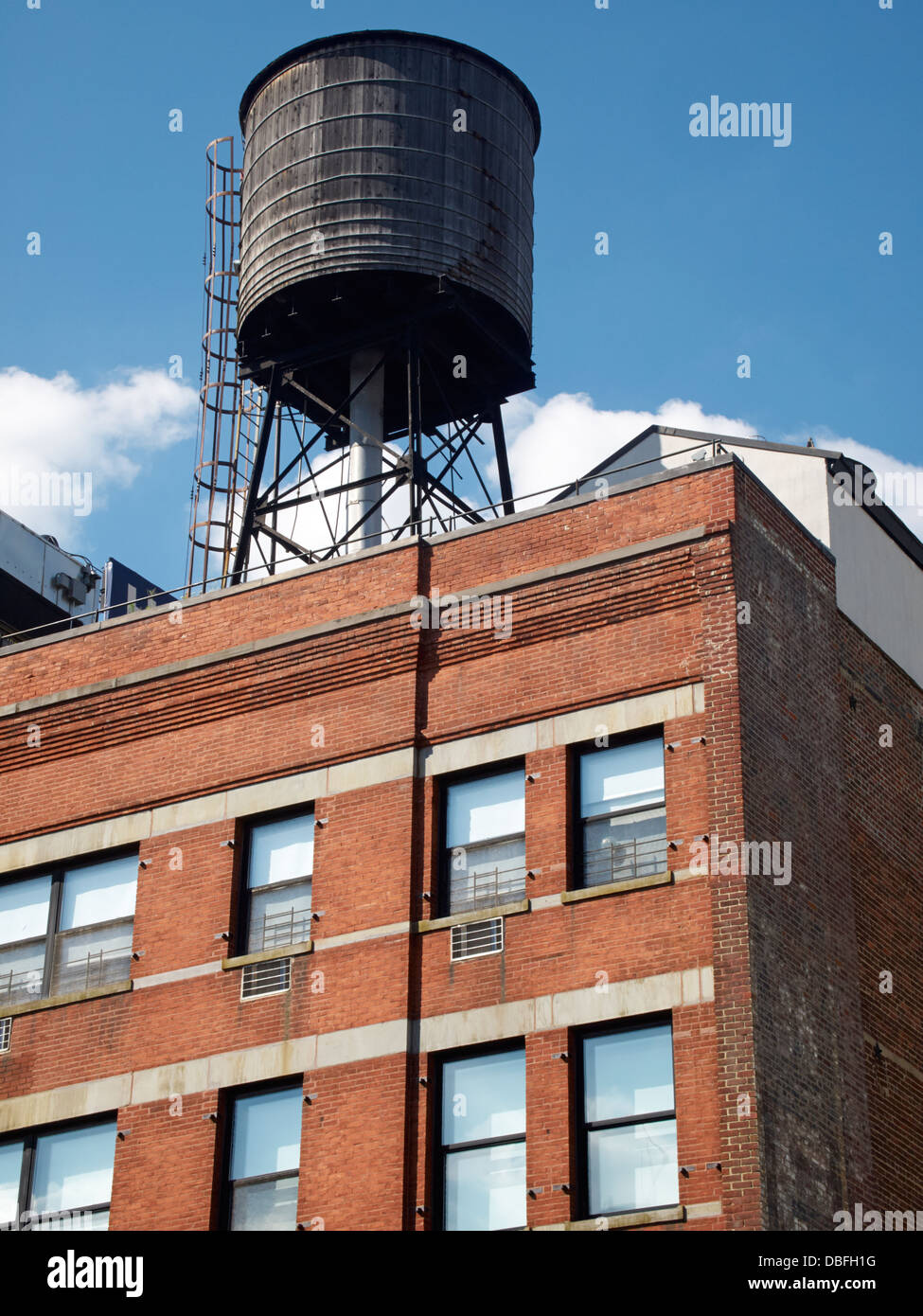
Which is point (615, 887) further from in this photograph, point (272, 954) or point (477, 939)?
point (272, 954)

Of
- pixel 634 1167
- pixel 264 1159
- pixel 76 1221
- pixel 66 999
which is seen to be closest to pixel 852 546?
pixel 634 1167

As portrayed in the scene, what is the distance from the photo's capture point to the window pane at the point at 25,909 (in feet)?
87.2

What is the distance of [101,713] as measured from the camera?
27.3 metres

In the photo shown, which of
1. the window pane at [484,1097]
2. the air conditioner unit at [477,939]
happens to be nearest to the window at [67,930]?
the air conditioner unit at [477,939]

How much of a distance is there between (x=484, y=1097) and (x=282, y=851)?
438 centimetres

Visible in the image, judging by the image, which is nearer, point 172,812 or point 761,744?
point 761,744

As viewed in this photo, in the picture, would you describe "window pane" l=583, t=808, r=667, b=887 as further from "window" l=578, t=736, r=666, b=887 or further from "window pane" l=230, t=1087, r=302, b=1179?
"window pane" l=230, t=1087, r=302, b=1179

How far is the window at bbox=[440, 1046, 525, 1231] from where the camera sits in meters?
22.0

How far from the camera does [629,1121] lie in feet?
70.8

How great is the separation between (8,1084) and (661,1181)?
8812mm

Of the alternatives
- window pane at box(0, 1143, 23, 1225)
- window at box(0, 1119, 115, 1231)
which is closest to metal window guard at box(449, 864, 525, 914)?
window at box(0, 1119, 115, 1231)

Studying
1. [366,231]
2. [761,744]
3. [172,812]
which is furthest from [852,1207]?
[366,231]
